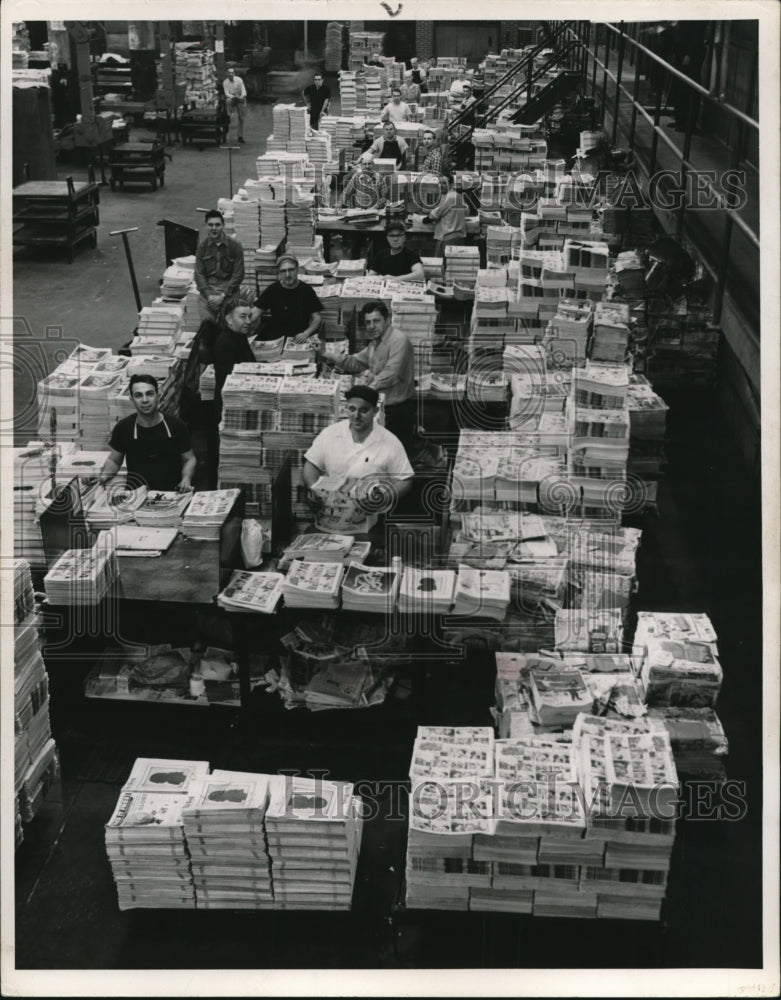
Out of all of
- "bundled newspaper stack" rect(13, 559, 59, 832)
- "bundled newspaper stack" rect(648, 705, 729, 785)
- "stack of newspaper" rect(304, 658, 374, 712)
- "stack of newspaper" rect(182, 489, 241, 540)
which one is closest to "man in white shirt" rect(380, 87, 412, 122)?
"stack of newspaper" rect(182, 489, 241, 540)

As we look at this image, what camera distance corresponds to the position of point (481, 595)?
6656 millimetres

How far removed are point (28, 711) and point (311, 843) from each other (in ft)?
5.80

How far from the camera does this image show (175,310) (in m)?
12.0

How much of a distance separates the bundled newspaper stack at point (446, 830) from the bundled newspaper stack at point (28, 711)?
2.15 meters

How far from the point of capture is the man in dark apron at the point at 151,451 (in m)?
8.10

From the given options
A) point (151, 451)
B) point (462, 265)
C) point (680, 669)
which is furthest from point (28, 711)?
point (462, 265)

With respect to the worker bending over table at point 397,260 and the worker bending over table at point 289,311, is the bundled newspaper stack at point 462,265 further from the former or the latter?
the worker bending over table at point 289,311

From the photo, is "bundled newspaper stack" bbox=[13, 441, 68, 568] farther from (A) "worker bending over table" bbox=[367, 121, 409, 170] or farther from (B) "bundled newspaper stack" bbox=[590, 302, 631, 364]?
(A) "worker bending over table" bbox=[367, 121, 409, 170]

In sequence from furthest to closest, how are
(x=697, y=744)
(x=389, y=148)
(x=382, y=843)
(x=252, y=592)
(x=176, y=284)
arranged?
(x=389, y=148)
(x=176, y=284)
(x=252, y=592)
(x=697, y=744)
(x=382, y=843)

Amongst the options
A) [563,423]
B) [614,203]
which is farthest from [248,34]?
[563,423]

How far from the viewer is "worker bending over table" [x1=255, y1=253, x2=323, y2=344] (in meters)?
11.4

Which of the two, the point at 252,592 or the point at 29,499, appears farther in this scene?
the point at 29,499

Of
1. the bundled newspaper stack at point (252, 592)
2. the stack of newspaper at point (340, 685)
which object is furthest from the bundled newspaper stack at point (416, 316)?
the bundled newspaper stack at point (252, 592)

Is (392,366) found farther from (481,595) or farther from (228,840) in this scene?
(228,840)
